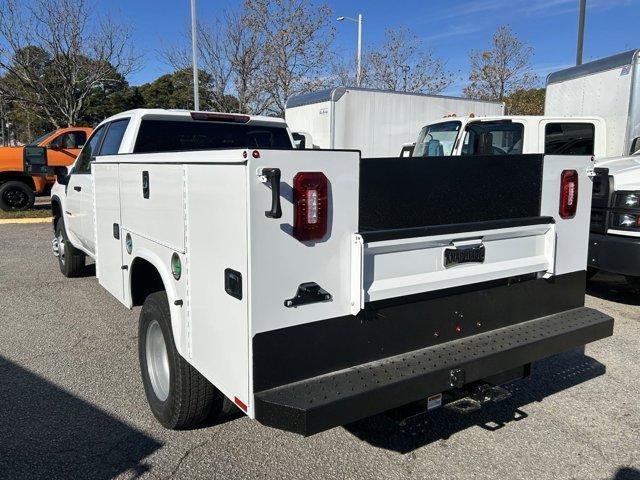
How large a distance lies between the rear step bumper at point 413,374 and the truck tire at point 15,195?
47.6 ft

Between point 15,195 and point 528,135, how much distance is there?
1293 cm

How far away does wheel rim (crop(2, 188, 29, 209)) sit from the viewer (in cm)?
1444

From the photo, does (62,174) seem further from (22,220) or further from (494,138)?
(22,220)

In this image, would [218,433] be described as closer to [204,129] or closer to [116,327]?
[116,327]

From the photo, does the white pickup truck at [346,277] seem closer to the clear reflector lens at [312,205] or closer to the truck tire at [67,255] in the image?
the clear reflector lens at [312,205]

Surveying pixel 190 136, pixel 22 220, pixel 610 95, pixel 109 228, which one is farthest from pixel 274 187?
pixel 22 220

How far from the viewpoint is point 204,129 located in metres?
5.04

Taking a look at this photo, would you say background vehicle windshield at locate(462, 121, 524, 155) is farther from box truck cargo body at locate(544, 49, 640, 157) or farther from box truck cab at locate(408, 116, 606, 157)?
box truck cargo body at locate(544, 49, 640, 157)

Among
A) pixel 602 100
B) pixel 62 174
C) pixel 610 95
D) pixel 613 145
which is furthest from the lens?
pixel 602 100

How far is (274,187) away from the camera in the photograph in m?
2.18

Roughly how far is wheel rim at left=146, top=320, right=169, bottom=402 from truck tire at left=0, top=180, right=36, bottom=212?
13.0 m

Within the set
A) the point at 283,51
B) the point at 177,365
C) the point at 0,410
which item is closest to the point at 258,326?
the point at 177,365

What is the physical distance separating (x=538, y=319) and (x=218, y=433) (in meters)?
2.08

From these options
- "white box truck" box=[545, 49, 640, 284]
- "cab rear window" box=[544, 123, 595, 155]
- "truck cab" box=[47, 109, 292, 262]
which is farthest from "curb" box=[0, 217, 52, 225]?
"white box truck" box=[545, 49, 640, 284]
